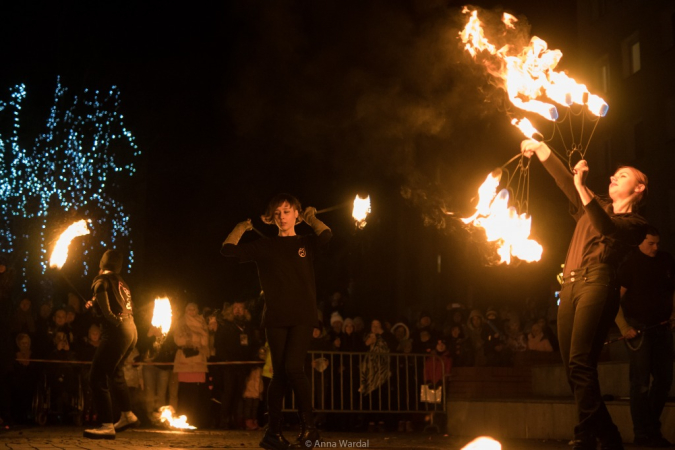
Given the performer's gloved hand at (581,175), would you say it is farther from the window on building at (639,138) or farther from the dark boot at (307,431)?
the window on building at (639,138)

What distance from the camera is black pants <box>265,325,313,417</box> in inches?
315

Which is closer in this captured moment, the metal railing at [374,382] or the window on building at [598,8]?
the metal railing at [374,382]

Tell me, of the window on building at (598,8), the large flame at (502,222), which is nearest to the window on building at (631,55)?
the window on building at (598,8)

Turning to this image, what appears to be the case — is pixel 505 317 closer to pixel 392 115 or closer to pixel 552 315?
pixel 552 315

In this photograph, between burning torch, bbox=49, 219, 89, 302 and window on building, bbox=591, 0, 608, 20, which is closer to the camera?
burning torch, bbox=49, 219, 89, 302

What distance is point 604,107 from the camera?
801 cm

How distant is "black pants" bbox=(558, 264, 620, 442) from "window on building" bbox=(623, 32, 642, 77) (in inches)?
1109

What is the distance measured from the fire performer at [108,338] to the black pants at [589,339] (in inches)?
200

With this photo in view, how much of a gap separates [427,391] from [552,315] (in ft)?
15.5

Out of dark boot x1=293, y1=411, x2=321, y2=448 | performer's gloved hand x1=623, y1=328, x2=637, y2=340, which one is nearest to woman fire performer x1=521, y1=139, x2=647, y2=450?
performer's gloved hand x1=623, y1=328, x2=637, y2=340

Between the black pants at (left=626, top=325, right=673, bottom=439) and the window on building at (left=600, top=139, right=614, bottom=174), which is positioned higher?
the window on building at (left=600, top=139, right=614, bottom=174)

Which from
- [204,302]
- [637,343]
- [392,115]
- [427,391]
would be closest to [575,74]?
[204,302]

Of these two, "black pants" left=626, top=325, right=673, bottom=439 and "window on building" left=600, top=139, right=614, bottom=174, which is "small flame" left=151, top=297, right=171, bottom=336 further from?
"window on building" left=600, top=139, right=614, bottom=174

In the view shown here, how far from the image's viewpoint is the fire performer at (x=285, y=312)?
316 inches
